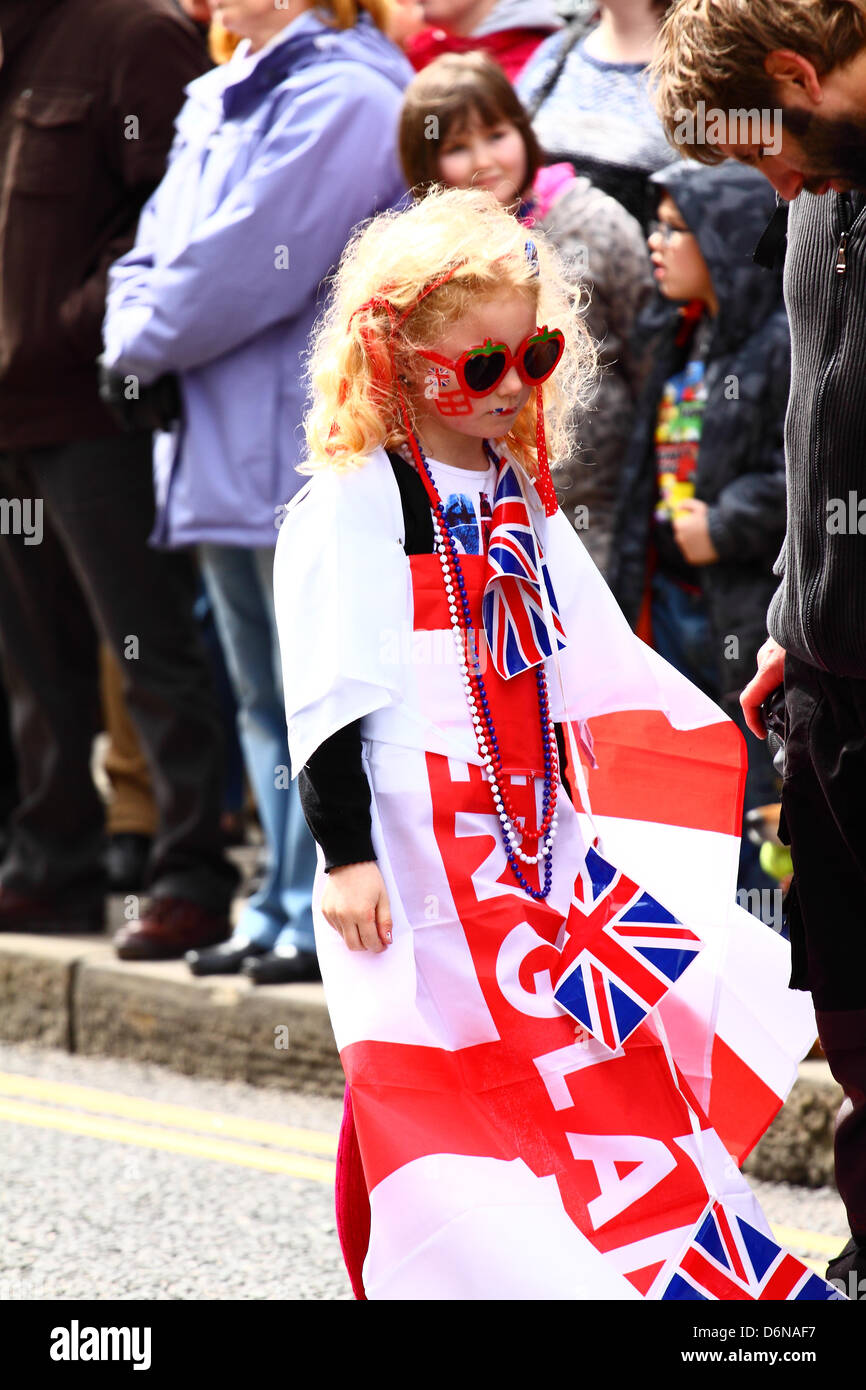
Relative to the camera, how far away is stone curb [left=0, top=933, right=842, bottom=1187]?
4605 millimetres

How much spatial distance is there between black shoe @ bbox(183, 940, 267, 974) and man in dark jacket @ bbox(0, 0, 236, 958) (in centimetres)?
25

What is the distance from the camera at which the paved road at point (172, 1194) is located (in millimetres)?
3467

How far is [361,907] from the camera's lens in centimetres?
274

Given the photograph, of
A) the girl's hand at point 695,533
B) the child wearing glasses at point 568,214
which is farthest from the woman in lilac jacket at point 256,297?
the girl's hand at point 695,533

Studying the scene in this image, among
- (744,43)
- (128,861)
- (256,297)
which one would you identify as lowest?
(128,861)

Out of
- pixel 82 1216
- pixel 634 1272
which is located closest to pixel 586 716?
pixel 634 1272

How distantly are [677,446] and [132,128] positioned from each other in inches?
69.5

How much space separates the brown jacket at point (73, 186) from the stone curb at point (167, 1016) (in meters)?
1.38

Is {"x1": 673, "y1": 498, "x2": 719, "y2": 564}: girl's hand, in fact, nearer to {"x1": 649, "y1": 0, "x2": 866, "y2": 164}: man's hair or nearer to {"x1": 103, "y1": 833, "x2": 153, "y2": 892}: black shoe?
{"x1": 649, "y1": 0, "x2": 866, "y2": 164}: man's hair

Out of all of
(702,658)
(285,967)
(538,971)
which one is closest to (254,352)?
(702,658)

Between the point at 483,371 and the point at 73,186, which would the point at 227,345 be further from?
the point at 483,371

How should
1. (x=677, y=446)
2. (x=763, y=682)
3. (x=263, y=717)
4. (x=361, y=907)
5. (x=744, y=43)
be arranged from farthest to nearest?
(x=263, y=717)
(x=677, y=446)
(x=763, y=682)
(x=361, y=907)
(x=744, y=43)

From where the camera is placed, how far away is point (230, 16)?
15.5ft

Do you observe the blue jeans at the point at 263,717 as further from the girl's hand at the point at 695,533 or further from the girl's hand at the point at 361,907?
the girl's hand at the point at 361,907
